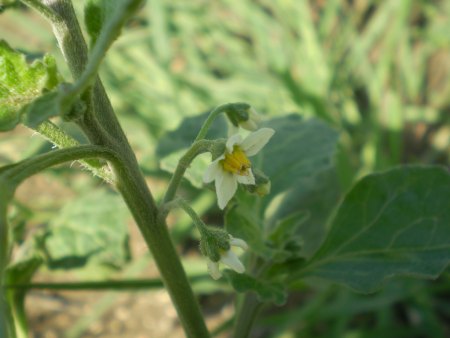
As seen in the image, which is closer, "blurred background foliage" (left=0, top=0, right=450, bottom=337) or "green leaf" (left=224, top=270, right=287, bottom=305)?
"green leaf" (left=224, top=270, right=287, bottom=305)

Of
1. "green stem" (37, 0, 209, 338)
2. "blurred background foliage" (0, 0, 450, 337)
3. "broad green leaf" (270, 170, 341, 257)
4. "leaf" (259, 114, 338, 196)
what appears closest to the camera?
"green stem" (37, 0, 209, 338)

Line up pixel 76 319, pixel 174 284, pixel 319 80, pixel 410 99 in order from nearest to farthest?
pixel 174 284, pixel 76 319, pixel 319 80, pixel 410 99

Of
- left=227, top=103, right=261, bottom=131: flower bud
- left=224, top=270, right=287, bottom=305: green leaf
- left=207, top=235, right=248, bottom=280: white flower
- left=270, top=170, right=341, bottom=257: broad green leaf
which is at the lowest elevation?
left=270, top=170, right=341, bottom=257: broad green leaf

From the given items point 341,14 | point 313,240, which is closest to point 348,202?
point 313,240

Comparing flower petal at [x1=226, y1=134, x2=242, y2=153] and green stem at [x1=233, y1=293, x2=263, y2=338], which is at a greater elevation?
flower petal at [x1=226, y1=134, x2=242, y2=153]

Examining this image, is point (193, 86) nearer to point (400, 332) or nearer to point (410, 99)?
point (410, 99)

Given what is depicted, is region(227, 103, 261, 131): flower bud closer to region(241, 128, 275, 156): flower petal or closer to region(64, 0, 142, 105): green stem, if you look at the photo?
region(241, 128, 275, 156): flower petal

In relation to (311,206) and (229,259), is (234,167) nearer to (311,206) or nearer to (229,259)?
(229,259)

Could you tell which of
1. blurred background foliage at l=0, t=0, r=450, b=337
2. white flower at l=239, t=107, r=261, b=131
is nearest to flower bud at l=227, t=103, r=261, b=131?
white flower at l=239, t=107, r=261, b=131

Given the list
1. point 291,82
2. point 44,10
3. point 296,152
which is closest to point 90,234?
point 296,152
